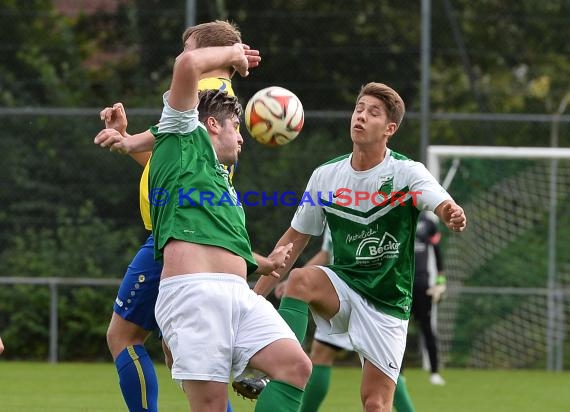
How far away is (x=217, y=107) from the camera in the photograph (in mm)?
4551

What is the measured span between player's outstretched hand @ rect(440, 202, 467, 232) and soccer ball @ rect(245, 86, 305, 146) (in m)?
0.84

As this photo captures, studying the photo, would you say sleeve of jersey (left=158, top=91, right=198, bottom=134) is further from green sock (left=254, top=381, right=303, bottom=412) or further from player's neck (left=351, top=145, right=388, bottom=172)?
player's neck (left=351, top=145, right=388, bottom=172)

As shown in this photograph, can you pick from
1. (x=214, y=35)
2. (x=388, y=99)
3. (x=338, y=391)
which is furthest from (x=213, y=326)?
(x=338, y=391)

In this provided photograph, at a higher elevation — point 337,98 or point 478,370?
point 337,98

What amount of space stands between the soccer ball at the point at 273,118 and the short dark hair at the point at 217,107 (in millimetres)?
803

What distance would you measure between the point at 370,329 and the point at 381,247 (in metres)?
0.40

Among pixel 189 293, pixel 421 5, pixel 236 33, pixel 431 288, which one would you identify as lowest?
pixel 431 288

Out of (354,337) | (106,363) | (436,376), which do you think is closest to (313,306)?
(354,337)

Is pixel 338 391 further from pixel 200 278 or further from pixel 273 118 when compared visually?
pixel 200 278

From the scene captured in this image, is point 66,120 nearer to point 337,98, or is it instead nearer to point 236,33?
point 337,98

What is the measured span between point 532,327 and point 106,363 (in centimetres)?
452

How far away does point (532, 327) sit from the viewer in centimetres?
1207

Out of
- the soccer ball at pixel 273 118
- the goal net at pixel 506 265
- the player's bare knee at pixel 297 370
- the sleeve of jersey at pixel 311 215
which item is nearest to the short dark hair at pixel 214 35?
the soccer ball at pixel 273 118

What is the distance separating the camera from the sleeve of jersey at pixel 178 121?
4.31 m
